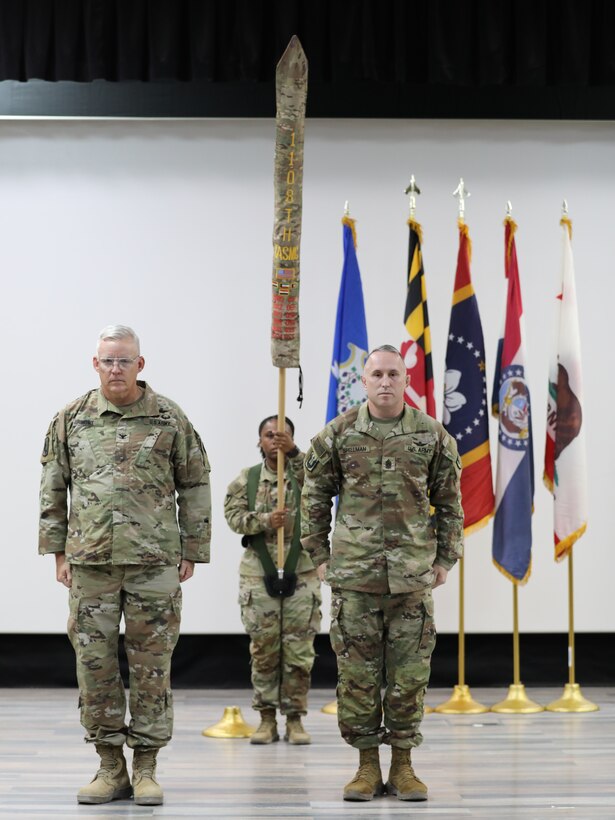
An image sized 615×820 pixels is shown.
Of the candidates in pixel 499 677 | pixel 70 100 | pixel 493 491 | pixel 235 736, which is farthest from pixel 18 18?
pixel 499 677

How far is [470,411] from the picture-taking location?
632 cm

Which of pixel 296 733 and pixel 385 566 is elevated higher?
pixel 385 566

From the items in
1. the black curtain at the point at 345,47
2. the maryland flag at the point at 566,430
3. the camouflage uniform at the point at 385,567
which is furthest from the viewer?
the black curtain at the point at 345,47

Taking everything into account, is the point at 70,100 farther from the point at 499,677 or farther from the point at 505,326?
the point at 499,677

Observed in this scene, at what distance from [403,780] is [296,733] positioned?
3.88ft

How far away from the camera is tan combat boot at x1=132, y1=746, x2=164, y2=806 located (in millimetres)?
4094

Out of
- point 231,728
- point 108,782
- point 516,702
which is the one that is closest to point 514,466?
point 516,702

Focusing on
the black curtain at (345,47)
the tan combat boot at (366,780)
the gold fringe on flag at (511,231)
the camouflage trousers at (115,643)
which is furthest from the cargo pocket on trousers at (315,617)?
the black curtain at (345,47)

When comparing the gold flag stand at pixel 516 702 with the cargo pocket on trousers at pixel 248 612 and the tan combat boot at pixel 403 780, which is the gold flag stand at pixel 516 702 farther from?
the tan combat boot at pixel 403 780

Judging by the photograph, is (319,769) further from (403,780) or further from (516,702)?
(516,702)

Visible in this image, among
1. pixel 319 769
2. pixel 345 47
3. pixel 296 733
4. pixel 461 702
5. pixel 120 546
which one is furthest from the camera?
pixel 345 47

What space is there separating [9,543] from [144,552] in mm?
3258

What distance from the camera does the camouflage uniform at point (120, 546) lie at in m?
4.06

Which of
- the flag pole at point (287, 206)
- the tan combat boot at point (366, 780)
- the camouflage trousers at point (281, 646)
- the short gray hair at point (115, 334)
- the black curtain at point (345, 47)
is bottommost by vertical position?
the tan combat boot at point (366, 780)
